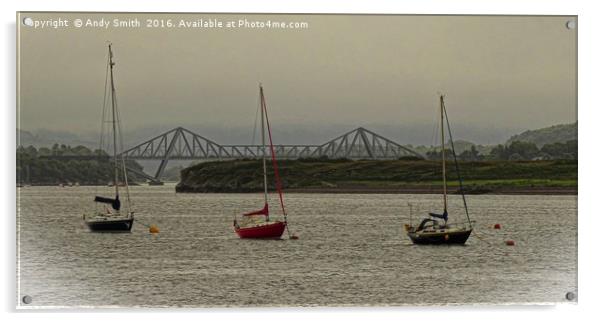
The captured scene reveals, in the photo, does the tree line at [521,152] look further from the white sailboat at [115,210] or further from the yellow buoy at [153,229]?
the white sailboat at [115,210]

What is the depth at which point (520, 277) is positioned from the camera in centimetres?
912

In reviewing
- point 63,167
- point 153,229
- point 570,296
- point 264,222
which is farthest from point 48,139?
point 570,296

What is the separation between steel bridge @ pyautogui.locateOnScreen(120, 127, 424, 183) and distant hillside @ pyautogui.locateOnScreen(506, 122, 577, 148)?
928mm

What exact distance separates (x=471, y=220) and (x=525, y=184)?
0.57 meters

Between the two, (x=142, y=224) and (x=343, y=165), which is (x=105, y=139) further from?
(x=343, y=165)

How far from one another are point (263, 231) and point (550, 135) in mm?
2596

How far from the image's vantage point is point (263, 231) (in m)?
9.80

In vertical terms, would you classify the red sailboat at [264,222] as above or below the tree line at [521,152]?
below

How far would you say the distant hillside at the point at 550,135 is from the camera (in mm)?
9188

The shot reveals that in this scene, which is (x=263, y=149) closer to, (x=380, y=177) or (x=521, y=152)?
(x=380, y=177)

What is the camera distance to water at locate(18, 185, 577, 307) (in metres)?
8.84

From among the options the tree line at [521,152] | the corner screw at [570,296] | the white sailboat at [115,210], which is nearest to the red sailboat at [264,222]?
the white sailboat at [115,210]

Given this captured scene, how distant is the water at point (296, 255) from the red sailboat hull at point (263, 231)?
78 mm

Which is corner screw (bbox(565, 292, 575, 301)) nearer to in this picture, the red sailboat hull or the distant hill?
the red sailboat hull
